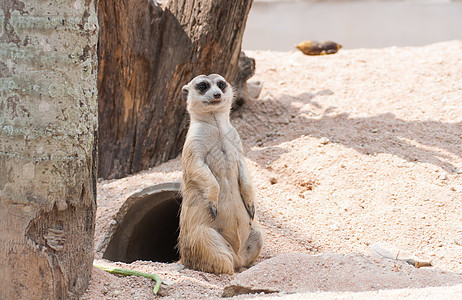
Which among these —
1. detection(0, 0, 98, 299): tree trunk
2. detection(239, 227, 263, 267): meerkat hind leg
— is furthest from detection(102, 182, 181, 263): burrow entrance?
detection(0, 0, 98, 299): tree trunk

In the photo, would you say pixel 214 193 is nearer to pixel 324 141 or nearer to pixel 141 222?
pixel 141 222

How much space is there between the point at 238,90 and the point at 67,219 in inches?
135

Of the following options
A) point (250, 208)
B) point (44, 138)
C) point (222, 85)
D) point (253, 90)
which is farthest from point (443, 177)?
point (44, 138)

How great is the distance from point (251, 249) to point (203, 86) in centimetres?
109

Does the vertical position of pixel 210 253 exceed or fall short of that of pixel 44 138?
it falls short

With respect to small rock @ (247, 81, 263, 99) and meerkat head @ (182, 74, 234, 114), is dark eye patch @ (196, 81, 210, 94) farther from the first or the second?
small rock @ (247, 81, 263, 99)

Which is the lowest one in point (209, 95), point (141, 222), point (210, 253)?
point (141, 222)

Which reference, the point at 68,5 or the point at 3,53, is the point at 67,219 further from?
the point at 68,5

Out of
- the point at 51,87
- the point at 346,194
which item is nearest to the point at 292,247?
the point at 346,194

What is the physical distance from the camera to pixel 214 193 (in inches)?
130

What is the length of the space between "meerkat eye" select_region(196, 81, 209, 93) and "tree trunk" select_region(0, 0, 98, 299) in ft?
4.20

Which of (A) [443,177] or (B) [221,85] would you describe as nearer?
(B) [221,85]

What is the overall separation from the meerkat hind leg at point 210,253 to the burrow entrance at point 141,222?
1.66ft

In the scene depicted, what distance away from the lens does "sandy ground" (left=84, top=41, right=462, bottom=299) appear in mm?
3488
